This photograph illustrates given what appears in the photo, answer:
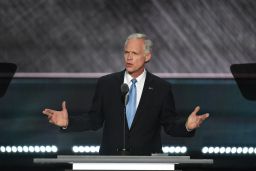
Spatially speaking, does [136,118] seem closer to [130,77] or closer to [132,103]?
[132,103]

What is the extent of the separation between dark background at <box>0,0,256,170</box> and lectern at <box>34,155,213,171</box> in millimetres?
2303

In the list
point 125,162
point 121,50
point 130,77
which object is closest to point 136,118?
point 130,77

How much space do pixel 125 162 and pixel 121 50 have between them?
7.84ft

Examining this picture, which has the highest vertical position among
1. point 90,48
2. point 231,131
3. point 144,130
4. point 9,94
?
point 90,48

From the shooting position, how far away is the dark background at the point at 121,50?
4.73 m

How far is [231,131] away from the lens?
4832 mm

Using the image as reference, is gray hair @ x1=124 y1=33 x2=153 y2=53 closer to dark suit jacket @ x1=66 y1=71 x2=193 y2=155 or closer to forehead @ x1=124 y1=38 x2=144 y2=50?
forehead @ x1=124 y1=38 x2=144 y2=50

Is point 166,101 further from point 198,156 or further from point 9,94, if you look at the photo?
point 9,94

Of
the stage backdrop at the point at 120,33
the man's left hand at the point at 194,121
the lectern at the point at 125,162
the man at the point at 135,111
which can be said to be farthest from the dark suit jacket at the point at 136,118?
the stage backdrop at the point at 120,33

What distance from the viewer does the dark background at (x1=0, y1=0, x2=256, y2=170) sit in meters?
4.73

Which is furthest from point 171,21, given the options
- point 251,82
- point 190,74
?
point 251,82

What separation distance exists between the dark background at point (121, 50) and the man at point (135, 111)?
1.24m

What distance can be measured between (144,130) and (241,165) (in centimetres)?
180

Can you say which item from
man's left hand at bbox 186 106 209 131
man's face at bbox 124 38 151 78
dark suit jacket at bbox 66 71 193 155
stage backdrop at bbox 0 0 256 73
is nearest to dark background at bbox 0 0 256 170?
stage backdrop at bbox 0 0 256 73
